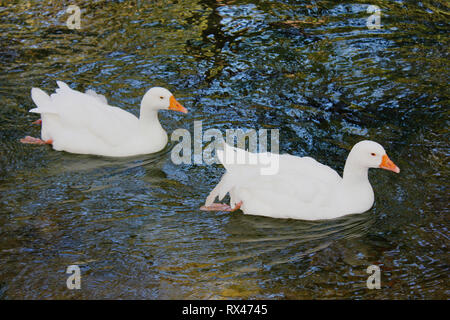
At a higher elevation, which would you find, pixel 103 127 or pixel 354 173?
pixel 103 127

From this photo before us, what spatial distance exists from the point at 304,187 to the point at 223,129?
2.13m

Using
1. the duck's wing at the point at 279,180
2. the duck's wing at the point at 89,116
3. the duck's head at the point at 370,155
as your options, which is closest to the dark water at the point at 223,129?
the duck's wing at the point at 279,180

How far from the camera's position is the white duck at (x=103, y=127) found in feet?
25.9

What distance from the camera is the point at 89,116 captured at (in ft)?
26.1

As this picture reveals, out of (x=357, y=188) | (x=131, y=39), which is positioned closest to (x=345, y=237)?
(x=357, y=188)

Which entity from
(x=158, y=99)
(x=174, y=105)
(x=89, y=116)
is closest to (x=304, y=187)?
(x=174, y=105)

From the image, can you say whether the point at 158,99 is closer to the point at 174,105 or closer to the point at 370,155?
the point at 174,105

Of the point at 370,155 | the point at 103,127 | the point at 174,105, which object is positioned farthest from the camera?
the point at 174,105

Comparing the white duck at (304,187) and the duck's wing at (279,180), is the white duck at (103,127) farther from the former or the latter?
the white duck at (304,187)

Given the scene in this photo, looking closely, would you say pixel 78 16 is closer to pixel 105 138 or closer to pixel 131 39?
pixel 131 39

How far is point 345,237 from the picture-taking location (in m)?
6.36
